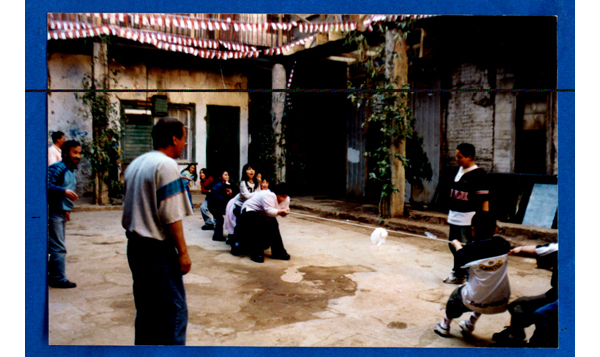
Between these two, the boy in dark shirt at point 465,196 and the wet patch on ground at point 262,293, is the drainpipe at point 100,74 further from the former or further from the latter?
the boy in dark shirt at point 465,196

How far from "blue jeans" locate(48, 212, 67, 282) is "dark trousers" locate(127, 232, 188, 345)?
213 centimetres

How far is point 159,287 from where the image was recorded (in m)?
2.93

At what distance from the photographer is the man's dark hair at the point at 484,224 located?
4840mm

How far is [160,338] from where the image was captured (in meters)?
3.04

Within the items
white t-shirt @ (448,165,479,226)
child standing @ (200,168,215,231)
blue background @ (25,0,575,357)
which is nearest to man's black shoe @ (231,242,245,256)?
child standing @ (200,168,215,231)

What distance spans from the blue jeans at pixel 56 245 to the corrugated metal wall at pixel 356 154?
7383mm

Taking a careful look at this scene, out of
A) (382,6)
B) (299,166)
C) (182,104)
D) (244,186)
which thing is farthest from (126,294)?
(299,166)

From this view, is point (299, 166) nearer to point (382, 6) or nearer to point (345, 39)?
point (345, 39)

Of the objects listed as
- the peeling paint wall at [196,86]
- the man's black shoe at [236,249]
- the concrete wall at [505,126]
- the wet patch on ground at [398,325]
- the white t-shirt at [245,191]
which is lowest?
the wet patch on ground at [398,325]

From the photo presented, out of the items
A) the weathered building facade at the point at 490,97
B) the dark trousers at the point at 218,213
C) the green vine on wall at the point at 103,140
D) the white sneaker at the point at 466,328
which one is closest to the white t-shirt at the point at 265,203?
the dark trousers at the point at 218,213

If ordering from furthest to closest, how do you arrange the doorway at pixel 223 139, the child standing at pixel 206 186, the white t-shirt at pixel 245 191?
the doorway at pixel 223 139, the child standing at pixel 206 186, the white t-shirt at pixel 245 191

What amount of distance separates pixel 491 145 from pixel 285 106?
4671mm

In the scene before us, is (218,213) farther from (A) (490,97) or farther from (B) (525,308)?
(A) (490,97)

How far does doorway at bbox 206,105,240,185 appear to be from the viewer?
1124 centimetres
